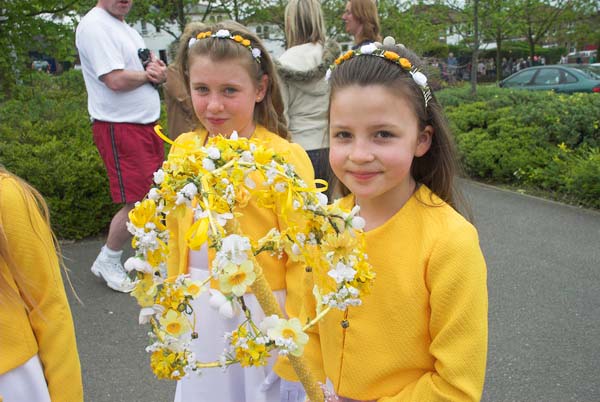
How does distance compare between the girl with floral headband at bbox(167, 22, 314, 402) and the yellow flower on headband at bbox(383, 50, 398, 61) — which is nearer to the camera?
the yellow flower on headband at bbox(383, 50, 398, 61)

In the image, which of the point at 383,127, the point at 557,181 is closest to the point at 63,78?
the point at 557,181

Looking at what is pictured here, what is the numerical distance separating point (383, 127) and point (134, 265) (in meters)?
0.69

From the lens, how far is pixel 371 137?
1426mm

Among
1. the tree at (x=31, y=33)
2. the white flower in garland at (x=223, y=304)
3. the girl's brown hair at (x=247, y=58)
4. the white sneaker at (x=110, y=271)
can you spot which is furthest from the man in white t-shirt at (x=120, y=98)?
the tree at (x=31, y=33)

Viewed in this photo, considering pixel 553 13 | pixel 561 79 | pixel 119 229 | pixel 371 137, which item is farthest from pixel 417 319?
pixel 553 13

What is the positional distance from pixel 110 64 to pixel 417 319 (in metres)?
3.20

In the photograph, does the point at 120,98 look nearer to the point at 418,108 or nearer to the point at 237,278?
the point at 418,108

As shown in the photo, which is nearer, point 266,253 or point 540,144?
point 266,253

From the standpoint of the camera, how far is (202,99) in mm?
2160

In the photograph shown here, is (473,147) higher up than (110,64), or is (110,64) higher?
(110,64)

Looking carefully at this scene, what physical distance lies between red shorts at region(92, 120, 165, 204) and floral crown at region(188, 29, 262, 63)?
1.99 metres

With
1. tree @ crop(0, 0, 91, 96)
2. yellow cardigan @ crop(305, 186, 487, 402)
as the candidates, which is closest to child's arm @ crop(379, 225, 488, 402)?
yellow cardigan @ crop(305, 186, 487, 402)

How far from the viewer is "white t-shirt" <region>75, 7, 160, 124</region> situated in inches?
156

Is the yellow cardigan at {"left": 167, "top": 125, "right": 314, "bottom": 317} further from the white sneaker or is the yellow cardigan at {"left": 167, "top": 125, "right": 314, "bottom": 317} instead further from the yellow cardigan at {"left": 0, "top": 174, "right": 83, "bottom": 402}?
the white sneaker
